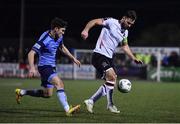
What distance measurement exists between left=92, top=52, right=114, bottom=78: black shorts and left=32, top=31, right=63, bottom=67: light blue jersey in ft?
3.52

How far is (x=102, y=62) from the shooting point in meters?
13.6

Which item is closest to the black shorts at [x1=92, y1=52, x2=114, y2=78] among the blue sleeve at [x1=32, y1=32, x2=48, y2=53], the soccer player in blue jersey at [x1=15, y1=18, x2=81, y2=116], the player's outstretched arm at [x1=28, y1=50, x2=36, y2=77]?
the soccer player in blue jersey at [x1=15, y1=18, x2=81, y2=116]

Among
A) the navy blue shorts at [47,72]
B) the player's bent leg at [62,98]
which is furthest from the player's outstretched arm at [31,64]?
the player's bent leg at [62,98]

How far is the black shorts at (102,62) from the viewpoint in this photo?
13578 millimetres

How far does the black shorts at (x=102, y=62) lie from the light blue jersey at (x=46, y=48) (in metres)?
1.07

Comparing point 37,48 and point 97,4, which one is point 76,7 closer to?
point 97,4

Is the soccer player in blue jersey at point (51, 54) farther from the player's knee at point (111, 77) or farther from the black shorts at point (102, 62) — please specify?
the player's knee at point (111, 77)

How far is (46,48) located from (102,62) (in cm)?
145

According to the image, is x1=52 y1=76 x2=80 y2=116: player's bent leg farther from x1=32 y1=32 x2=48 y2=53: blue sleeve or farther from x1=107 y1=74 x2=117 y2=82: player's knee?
x1=107 y1=74 x2=117 y2=82: player's knee

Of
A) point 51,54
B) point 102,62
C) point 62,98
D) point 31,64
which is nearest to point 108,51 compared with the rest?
point 102,62

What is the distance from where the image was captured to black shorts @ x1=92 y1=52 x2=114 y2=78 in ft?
44.5

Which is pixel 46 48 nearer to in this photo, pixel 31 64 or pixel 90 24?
pixel 31 64

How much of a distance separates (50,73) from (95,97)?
4.43ft

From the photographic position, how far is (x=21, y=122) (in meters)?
11.0
